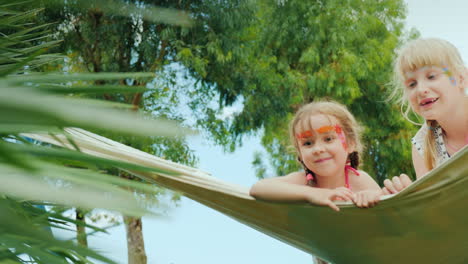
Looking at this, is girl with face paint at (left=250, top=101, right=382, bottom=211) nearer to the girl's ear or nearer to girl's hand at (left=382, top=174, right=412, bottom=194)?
the girl's ear

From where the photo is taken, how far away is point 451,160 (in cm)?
119

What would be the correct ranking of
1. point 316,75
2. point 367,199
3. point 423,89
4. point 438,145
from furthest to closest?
point 316,75
point 438,145
point 423,89
point 367,199

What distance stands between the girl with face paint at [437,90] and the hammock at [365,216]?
32 cm

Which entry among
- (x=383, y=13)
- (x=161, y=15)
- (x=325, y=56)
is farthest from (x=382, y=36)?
(x=161, y=15)

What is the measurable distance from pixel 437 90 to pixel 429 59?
0.38 feet

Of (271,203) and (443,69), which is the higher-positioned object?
(443,69)

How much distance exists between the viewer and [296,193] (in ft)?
4.58

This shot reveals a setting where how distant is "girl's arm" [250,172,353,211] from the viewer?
136 centimetres

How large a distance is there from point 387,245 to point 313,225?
0.23 metres

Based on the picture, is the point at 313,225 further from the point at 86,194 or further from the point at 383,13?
the point at 383,13

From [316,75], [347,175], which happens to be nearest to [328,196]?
[347,175]

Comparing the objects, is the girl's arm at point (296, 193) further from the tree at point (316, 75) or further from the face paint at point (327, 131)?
the tree at point (316, 75)

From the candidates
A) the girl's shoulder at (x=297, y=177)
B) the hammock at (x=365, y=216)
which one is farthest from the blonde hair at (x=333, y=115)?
the hammock at (x=365, y=216)

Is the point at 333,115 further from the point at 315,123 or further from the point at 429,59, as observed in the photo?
the point at 429,59
